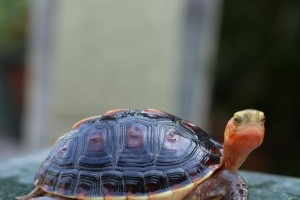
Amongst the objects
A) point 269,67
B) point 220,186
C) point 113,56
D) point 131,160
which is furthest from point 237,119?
point 269,67

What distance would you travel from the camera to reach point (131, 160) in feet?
4.84

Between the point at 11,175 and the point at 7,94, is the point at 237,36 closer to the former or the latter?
the point at 7,94

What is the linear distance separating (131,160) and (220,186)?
248 mm

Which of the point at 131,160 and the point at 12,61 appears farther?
the point at 12,61

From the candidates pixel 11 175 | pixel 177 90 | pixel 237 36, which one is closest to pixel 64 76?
pixel 177 90

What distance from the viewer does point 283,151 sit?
476 cm

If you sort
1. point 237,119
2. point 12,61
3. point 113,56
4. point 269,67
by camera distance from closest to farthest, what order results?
point 237,119 < point 113,56 < point 269,67 < point 12,61

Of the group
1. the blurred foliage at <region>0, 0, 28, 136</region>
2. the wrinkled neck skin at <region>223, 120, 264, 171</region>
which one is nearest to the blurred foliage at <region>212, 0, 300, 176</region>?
the blurred foliage at <region>0, 0, 28, 136</region>

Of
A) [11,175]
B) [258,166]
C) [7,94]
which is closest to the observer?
[11,175]

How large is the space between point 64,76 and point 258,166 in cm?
202

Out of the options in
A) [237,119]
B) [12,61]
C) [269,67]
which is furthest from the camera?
[12,61]

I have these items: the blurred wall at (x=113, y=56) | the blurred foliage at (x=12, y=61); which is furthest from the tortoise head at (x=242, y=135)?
the blurred foliage at (x=12, y=61)

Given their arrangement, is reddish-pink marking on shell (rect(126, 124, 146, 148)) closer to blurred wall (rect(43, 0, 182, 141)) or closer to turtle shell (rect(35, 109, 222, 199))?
turtle shell (rect(35, 109, 222, 199))

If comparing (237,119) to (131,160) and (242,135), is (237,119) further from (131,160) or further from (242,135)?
(131,160)
